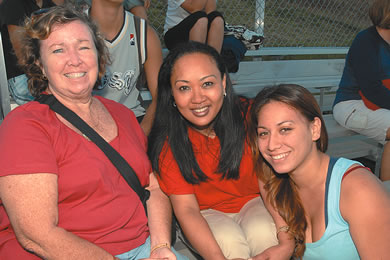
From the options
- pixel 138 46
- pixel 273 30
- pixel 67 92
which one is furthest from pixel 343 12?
pixel 67 92

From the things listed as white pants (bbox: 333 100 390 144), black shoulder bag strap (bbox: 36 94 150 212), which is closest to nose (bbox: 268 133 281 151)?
black shoulder bag strap (bbox: 36 94 150 212)

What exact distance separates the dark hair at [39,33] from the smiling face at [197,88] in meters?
0.50

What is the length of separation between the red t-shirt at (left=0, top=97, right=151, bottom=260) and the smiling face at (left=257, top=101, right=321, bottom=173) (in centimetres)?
74

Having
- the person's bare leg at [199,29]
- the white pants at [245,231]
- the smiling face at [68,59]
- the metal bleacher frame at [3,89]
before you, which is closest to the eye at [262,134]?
the white pants at [245,231]

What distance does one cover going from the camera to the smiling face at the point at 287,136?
191cm

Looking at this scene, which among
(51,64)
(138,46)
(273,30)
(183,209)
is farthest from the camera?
(273,30)

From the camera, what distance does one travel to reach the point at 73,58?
173cm

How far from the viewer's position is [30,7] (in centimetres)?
247

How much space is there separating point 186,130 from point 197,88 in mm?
275

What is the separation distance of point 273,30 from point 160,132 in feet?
14.7

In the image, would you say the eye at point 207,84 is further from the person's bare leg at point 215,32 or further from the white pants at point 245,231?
the person's bare leg at point 215,32

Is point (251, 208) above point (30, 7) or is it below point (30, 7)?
below

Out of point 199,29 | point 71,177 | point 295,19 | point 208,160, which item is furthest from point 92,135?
point 295,19

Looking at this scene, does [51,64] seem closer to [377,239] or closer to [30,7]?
[30,7]
